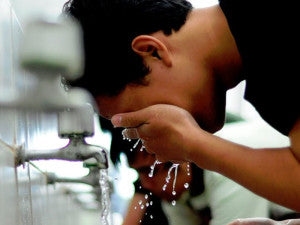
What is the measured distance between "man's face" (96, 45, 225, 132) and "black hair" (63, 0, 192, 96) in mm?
16

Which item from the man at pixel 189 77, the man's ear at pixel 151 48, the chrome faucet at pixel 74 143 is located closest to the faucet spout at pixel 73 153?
the chrome faucet at pixel 74 143

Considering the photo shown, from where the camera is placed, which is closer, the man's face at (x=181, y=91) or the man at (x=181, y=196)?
the man's face at (x=181, y=91)

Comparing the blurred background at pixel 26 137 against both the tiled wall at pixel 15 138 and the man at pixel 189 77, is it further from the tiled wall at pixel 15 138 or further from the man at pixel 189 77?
the man at pixel 189 77

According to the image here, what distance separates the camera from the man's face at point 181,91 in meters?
0.85

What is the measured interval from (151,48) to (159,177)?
0.61 meters


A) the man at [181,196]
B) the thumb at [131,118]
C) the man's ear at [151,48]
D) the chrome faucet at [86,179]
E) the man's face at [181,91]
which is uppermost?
the man's ear at [151,48]

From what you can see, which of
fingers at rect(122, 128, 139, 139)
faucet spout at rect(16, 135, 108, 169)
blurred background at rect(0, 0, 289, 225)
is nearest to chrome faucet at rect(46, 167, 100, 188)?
blurred background at rect(0, 0, 289, 225)

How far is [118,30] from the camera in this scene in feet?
2.80

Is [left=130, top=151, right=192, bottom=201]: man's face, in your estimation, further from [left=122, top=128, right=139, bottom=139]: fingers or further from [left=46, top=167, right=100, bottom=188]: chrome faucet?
[left=122, top=128, right=139, bottom=139]: fingers

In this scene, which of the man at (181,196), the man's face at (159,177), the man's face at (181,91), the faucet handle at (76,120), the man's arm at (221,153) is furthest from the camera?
the man's face at (159,177)

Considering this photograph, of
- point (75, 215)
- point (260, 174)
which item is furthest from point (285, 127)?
point (75, 215)

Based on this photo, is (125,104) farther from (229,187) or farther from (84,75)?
(229,187)

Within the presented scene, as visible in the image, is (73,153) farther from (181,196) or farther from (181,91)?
(181,196)

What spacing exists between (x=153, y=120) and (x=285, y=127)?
0.20 m
